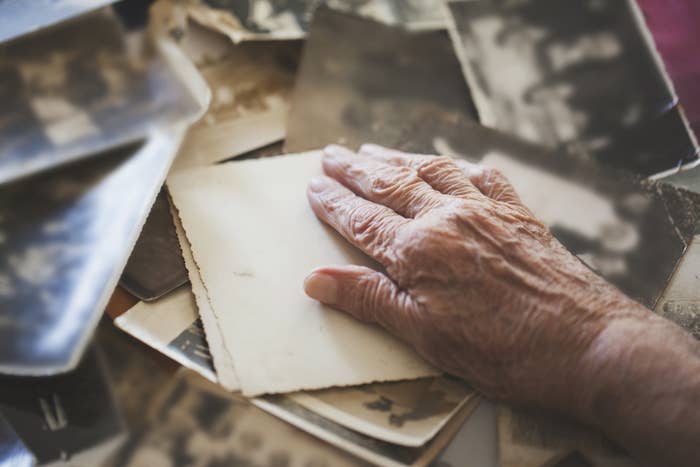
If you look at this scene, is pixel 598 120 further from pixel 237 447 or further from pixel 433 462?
pixel 237 447

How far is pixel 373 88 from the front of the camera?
155cm

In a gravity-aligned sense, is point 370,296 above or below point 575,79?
below

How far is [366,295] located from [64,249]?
0.53 meters

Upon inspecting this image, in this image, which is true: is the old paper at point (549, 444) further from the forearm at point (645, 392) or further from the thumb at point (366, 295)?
the thumb at point (366, 295)

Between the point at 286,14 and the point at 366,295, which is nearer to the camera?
the point at 366,295

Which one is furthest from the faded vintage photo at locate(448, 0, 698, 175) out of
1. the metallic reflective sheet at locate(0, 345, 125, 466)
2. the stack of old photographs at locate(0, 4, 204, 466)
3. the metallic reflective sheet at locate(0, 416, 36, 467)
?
the metallic reflective sheet at locate(0, 416, 36, 467)

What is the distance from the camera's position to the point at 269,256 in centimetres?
117

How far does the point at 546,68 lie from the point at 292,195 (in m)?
0.80

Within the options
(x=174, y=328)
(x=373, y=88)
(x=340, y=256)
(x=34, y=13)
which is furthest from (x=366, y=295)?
(x=34, y=13)

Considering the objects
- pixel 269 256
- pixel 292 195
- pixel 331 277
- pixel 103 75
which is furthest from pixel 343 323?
pixel 103 75

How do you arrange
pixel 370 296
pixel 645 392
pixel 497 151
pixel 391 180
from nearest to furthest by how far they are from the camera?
pixel 645 392
pixel 370 296
pixel 391 180
pixel 497 151

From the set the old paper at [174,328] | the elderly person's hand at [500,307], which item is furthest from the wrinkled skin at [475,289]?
the old paper at [174,328]

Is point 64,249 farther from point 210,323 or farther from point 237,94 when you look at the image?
point 237,94

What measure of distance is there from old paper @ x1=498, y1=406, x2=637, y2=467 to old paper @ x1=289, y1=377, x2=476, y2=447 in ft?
0.31
